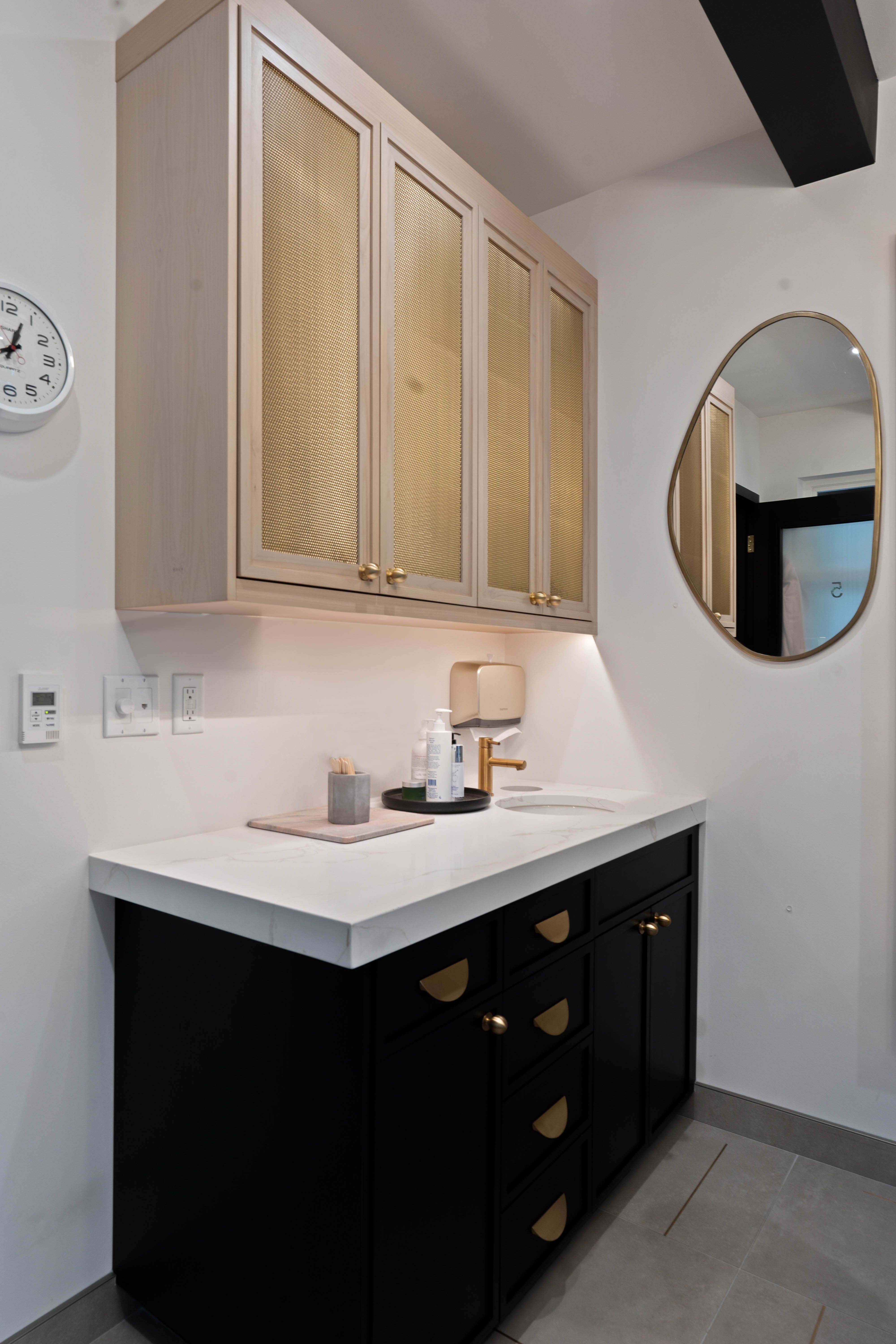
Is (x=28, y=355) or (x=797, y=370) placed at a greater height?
(x=797, y=370)

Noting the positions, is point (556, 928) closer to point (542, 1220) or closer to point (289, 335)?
point (542, 1220)

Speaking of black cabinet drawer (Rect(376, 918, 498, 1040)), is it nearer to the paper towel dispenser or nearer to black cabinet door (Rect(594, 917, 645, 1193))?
black cabinet door (Rect(594, 917, 645, 1193))

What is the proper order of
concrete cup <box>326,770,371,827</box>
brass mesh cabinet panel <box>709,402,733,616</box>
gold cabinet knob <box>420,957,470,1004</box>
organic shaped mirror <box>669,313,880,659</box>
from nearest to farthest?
gold cabinet knob <box>420,957,470,1004</box>
concrete cup <box>326,770,371,827</box>
organic shaped mirror <box>669,313,880,659</box>
brass mesh cabinet panel <box>709,402,733,616</box>

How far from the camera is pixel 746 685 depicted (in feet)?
7.17

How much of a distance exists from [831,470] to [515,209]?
1.03 m

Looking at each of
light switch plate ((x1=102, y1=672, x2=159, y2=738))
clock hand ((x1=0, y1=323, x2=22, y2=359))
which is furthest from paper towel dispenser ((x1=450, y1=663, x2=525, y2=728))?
clock hand ((x1=0, y1=323, x2=22, y2=359))

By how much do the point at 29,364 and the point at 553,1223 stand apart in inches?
72.0

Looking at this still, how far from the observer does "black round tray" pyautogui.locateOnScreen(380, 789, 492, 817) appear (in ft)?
6.28

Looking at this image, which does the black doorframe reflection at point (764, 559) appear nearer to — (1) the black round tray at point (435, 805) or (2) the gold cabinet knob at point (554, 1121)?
(1) the black round tray at point (435, 805)

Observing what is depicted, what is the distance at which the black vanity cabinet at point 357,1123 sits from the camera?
1.15 meters

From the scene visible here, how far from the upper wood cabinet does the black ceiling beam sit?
2.01ft

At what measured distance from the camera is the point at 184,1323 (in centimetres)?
138

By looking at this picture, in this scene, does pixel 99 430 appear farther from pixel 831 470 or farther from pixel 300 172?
pixel 831 470

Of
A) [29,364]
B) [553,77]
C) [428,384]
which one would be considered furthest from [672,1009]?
[553,77]
